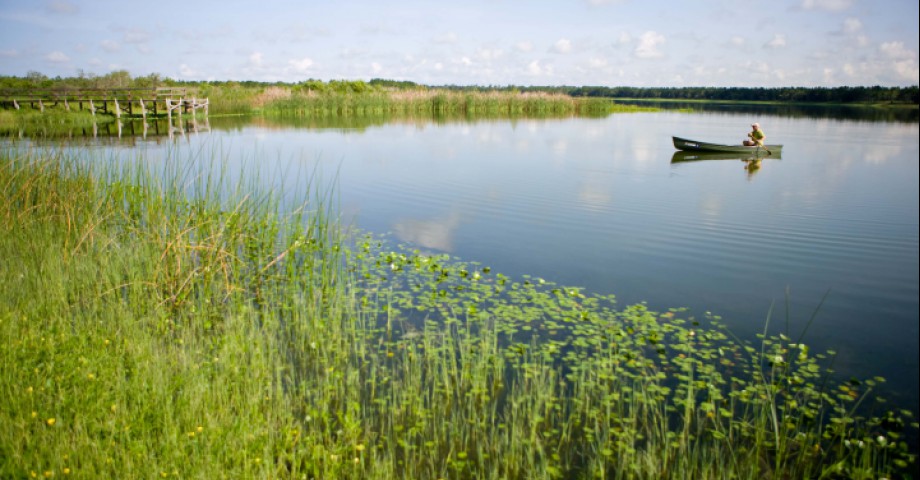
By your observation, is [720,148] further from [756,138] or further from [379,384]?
[379,384]

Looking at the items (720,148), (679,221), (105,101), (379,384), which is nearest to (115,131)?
(105,101)

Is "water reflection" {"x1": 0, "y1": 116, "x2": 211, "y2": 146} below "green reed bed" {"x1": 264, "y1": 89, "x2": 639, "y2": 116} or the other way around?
below

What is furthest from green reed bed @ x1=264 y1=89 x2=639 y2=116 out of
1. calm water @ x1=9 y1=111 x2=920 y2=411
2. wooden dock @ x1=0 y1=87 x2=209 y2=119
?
calm water @ x1=9 y1=111 x2=920 y2=411

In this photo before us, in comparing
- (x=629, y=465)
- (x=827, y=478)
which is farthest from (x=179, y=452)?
(x=827, y=478)

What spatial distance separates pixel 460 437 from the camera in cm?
397

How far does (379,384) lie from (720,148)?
739 inches

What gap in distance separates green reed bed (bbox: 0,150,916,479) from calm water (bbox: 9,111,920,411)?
3.50ft

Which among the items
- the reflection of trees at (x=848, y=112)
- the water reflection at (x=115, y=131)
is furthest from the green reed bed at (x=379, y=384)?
the reflection of trees at (x=848, y=112)

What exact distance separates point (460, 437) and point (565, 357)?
1.55 m

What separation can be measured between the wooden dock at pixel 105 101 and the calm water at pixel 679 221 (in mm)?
12895

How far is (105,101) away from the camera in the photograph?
34312mm

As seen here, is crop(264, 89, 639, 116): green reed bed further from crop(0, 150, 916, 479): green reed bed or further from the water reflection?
crop(0, 150, 916, 479): green reed bed

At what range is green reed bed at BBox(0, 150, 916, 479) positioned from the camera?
359 centimetres

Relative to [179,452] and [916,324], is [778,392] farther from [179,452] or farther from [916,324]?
[179,452]
